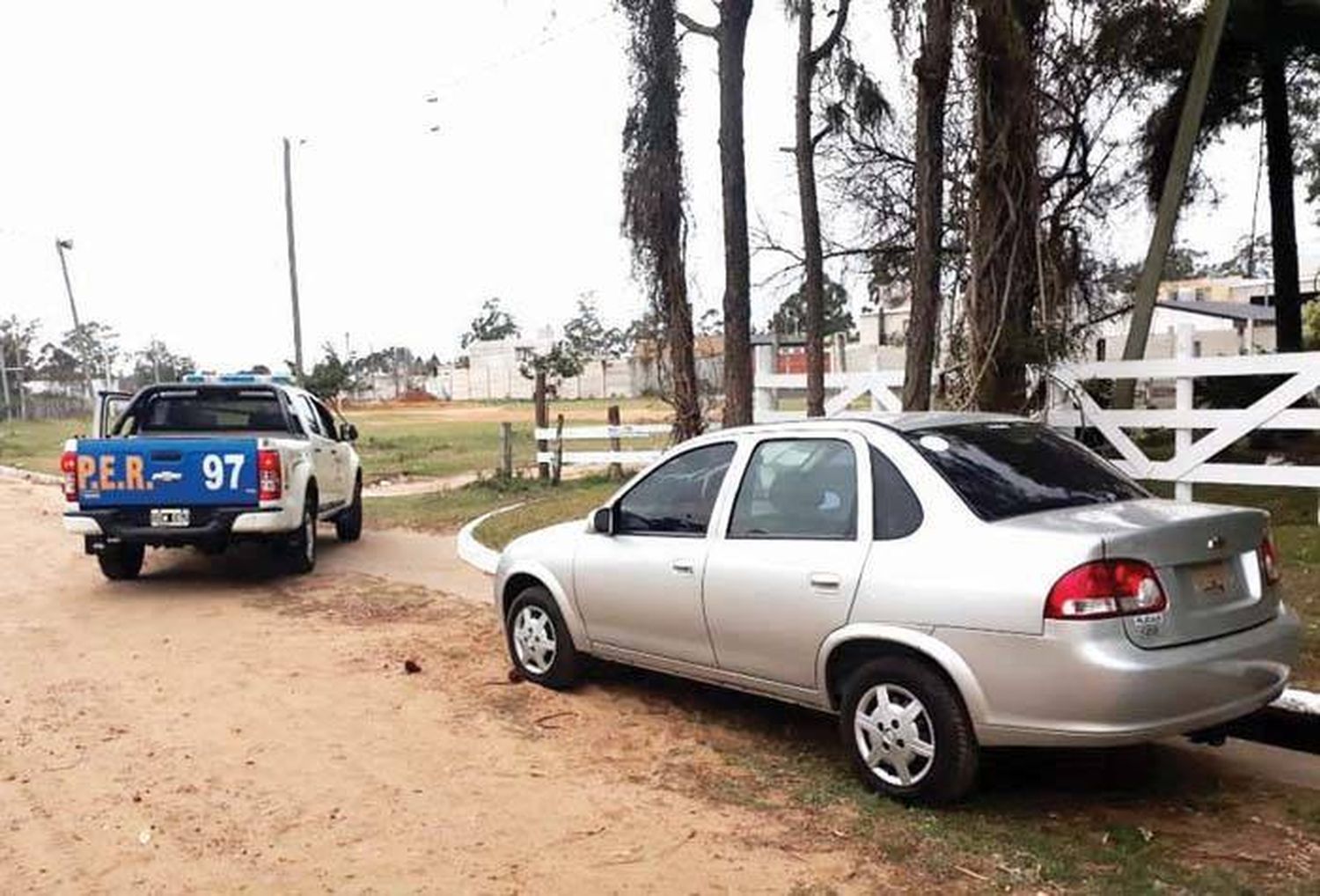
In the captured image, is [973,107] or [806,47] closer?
[973,107]

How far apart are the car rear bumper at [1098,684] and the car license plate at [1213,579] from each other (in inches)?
6.9

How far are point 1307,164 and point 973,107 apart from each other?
1306 cm

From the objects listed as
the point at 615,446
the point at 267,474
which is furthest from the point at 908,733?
the point at 615,446

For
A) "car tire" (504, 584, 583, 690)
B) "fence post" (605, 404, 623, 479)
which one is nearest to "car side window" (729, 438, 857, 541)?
"car tire" (504, 584, 583, 690)

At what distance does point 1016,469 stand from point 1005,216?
5.29m

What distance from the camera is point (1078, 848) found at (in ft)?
13.8

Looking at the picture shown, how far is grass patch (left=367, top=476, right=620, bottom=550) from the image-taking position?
12945 mm

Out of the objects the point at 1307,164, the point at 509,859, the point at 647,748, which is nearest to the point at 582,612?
the point at 647,748

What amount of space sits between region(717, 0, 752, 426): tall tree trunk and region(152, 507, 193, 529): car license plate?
6131 mm

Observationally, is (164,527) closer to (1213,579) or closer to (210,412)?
(210,412)

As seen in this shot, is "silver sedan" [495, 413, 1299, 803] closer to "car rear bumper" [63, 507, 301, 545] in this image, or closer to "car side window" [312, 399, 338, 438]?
"car rear bumper" [63, 507, 301, 545]

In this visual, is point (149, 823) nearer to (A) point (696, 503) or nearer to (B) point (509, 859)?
(B) point (509, 859)

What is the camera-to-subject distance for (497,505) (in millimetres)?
16031

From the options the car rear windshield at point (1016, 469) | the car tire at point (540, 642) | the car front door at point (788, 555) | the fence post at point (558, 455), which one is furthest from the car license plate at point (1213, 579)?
the fence post at point (558, 455)
